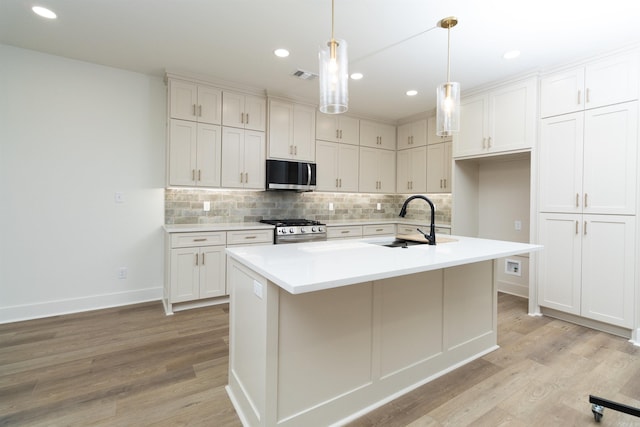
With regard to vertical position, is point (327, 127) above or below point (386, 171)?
above

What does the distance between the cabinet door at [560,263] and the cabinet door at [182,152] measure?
389 centimetres

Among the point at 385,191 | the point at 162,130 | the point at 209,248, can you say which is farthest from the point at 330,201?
the point at 162,130

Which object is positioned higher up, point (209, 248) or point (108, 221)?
point (108, 221)

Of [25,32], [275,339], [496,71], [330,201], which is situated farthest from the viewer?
[330,201]

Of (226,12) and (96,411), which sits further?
(226,12)

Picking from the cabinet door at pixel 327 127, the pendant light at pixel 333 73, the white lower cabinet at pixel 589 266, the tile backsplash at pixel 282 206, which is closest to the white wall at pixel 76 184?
the tile backsplash at pixel 282 206

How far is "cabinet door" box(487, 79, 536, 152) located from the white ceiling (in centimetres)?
20

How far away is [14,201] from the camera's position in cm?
303

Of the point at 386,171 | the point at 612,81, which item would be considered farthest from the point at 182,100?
the point at 612,81

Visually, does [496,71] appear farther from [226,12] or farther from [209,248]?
[209,248]

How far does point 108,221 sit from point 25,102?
1360 millimetres

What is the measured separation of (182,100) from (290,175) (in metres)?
1.54

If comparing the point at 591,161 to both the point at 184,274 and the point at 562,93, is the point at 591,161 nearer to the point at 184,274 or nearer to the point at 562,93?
the point at 562,93

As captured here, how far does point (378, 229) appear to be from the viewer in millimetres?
4840
